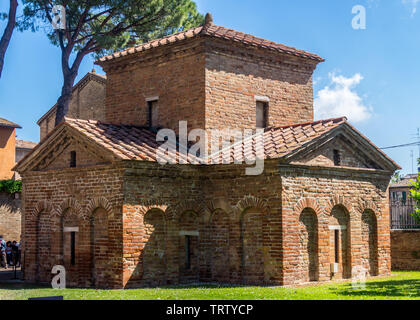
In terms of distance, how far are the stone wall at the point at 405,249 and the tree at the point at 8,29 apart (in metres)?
15.2

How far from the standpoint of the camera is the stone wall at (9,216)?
85.6 feet

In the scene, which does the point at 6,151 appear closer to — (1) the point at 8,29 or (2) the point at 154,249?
(1) the point at 8,29

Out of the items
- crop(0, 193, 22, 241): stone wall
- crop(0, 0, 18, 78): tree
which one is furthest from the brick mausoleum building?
crop(0, 193, 22, 241): stone wall

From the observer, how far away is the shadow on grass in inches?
497

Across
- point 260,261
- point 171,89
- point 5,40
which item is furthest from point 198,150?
point 5,40

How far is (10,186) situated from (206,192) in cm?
1359

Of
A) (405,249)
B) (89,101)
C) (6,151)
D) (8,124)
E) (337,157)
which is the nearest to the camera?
(337,157)

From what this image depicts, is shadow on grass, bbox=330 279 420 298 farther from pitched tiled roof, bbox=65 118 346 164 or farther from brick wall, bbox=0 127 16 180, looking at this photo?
brick wall, bbox=0 127 16 180

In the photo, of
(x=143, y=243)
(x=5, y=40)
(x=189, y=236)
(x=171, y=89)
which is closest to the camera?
(x=143, y=243)

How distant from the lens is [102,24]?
21.7 m

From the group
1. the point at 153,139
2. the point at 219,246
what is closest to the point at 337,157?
the point at 219,246

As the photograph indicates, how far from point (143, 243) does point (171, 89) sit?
538 cm

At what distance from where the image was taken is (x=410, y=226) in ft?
67.2
